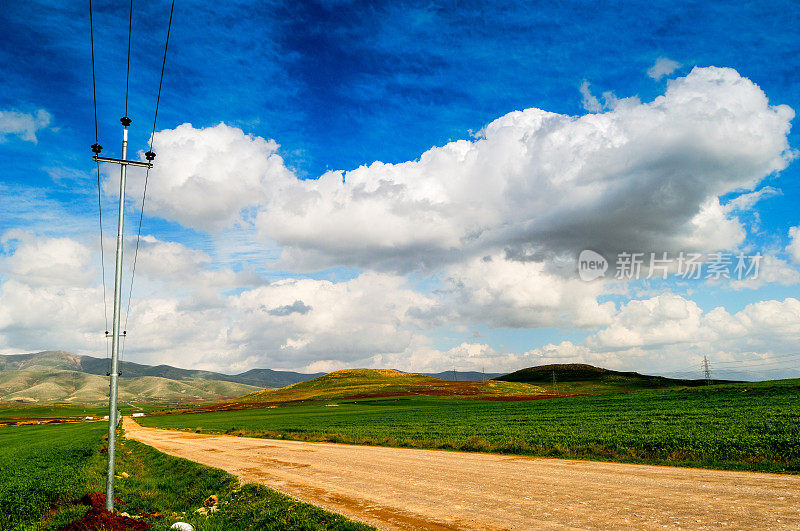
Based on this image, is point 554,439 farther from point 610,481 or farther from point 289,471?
point 289,471

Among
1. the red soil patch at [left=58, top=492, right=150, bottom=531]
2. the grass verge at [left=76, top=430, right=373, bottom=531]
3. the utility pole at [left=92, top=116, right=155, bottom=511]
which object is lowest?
the grass verge at [left=76, top=430, right=373, bottom=531]

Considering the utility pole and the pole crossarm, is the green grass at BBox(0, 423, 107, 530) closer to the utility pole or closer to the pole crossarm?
the utility pole

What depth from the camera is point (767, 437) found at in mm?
24781

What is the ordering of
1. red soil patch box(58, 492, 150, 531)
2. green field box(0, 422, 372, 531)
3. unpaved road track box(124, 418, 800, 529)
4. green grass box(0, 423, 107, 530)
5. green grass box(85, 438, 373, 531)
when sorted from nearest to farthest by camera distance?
unpaved road track box(124, 418, 800, 529) → red soil patch box(58, 492, 150, 531) → green grass box(85, 438, 373, 531) → green field box(0, 422, 372, 531) → green grass box(0, 423, 107, 530)

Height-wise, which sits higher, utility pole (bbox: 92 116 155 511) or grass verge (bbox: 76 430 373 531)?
utility pole (bbox: 92 116 155 511)

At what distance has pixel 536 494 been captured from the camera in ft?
51.7

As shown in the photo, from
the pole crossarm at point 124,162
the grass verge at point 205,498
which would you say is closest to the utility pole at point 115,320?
the pole crossarm at point 124,162

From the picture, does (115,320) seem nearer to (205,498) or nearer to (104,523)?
(104,523)

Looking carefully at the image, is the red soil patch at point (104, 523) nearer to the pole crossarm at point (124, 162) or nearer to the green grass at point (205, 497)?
the green grass at point (205, 497)

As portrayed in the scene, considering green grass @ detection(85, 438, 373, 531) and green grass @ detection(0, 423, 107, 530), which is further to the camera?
green grass @ detection(0, 423, 107, 530)

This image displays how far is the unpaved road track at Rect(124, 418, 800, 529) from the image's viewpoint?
1223 cm

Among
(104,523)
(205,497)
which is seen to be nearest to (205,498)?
(205,497)

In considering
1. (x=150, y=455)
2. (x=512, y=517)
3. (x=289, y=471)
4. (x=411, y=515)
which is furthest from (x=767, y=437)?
(x=150, y=455)

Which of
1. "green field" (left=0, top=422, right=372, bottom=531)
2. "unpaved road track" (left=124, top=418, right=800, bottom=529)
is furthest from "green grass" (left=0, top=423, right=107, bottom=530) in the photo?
"unpaved road track" (left=124, top=418, right=800, bottom=529)
